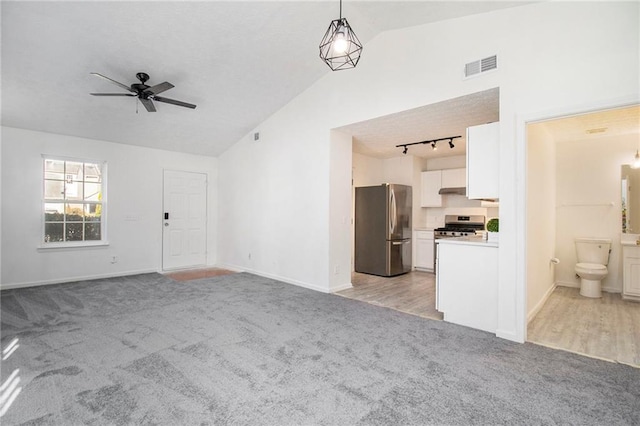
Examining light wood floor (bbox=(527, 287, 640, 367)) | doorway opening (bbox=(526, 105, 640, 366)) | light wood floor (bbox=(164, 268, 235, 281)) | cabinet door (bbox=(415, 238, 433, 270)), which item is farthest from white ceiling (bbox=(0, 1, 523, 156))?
light wood floor (bbox=(164, 268, 235, 281))

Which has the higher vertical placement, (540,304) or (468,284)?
(468,284)

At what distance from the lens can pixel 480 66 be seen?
3.12 meters

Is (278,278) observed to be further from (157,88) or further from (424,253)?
(157,88)

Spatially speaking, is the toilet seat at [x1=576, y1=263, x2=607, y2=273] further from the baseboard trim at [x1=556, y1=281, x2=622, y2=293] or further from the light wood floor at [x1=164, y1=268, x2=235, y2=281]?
the light wood floor at [x1=164, y1=268, x2=235, y2=281]

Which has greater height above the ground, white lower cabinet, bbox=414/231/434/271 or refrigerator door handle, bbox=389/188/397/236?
refrigerator door handle, bbox=389/188/397/236

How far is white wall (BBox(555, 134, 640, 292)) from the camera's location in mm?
4602

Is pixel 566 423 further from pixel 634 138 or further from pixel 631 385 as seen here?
pixel 634 138

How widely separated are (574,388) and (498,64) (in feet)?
9.29

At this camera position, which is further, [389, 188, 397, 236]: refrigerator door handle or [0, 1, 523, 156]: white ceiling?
[389, 188, 397, 236]: refrigerator door handle

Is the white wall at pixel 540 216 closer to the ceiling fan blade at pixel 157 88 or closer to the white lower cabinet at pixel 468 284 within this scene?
the white lower cabinet at pixel 468 284

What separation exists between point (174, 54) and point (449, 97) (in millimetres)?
3330

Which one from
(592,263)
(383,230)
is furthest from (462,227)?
(592,263)

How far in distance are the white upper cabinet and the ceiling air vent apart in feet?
1.79

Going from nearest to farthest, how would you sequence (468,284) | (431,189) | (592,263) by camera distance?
(468,284) < (592,263) < (431,189)
